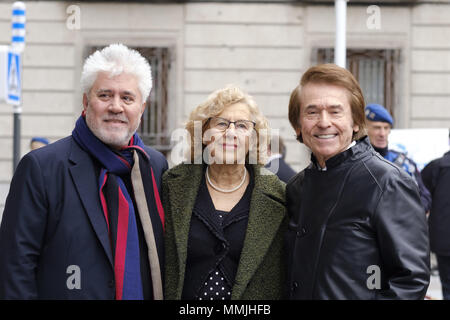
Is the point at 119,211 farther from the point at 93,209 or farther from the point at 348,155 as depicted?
the point at 348,155

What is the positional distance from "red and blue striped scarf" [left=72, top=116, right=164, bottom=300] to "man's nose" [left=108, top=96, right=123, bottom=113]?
6.5 inches

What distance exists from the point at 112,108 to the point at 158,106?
26.8 ft

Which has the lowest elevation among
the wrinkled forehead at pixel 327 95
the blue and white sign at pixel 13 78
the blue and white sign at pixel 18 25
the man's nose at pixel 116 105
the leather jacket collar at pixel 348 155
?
the leather jacket collar at pixel 348 155

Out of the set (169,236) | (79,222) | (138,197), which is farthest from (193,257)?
(79,222)

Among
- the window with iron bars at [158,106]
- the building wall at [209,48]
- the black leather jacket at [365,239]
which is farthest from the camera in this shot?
the window with iron bars at [158,106]

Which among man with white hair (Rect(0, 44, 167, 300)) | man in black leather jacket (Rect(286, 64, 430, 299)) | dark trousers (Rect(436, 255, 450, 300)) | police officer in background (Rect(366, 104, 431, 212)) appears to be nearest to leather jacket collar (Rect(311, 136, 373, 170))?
man in black leather jacket (Rect(286, 64, 430, 299))

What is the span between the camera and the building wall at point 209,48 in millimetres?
10500

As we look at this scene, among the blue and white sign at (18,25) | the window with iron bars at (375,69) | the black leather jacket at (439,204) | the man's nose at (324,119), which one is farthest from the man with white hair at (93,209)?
the window with iron bars at (375,69)

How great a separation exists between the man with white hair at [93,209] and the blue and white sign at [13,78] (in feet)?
9.61

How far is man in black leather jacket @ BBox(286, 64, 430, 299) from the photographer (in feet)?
7.90

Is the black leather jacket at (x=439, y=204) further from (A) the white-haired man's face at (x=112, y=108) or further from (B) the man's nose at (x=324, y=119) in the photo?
(A) the white-haired man's face at (x=112, y=108)

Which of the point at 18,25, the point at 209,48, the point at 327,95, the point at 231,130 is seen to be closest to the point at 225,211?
the point at 231,130
